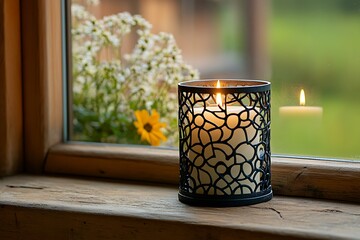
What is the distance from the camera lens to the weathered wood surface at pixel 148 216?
109cm

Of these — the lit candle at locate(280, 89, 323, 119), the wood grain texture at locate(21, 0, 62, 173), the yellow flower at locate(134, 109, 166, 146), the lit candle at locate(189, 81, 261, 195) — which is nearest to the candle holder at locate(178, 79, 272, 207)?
the lit candle at locate(189, 81, 261, 195)

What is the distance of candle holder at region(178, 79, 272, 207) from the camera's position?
1193mm

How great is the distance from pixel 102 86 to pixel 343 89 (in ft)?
1.72

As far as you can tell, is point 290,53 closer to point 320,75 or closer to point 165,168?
point 320,75

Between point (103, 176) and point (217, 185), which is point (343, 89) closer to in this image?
point (217, 185)

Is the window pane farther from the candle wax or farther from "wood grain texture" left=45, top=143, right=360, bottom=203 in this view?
the candle wax

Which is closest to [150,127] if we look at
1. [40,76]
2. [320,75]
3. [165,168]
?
[165,168]

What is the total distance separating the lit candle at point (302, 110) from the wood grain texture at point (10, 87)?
538 millimetres

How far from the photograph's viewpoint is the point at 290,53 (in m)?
1.34

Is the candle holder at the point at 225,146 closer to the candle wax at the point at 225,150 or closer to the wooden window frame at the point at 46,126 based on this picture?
the candle wax at the point at 225,150

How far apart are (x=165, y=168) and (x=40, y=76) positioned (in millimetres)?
323

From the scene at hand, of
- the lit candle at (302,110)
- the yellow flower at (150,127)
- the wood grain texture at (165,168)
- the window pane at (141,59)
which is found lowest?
the wood grain texture at (165,168)

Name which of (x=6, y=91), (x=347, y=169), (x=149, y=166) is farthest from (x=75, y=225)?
(x=347, y=169)

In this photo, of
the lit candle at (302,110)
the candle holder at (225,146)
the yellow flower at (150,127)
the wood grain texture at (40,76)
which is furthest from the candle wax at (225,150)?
the wood grain texture at (40,76)
